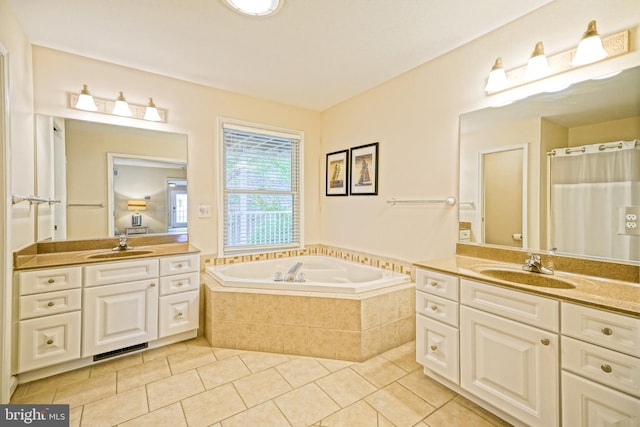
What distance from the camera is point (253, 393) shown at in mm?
1731

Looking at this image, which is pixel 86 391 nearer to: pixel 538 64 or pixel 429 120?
pixel 429 120

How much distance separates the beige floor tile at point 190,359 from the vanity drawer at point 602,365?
217 centimetres

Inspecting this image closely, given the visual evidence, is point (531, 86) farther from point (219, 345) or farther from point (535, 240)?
point (219, 345)

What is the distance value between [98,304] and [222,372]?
1.02 metres

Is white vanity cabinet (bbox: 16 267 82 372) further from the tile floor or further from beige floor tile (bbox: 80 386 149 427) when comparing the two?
beige floor tile (bbox: 80 386 149 427)

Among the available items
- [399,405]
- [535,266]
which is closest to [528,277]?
[535,266]

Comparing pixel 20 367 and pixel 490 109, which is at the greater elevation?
pixel 490 109

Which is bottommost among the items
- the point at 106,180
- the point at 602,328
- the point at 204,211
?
the point at 602,328

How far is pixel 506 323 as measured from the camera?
4.60ft

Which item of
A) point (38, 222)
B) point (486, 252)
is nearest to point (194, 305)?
point (38, 222)

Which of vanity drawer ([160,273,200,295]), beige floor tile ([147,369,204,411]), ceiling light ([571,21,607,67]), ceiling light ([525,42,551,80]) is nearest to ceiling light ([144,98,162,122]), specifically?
vanity drawer ([160,273,200,295])

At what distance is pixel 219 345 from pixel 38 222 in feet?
5.48

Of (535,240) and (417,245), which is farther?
(417,245)

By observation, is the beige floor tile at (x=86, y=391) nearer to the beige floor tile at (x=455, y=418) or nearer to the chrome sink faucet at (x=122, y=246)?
the chrome sink faucet at (x=122, y=246)
